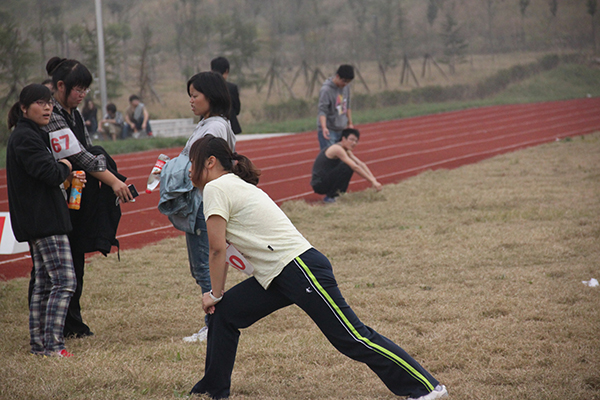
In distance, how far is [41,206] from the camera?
3734mm

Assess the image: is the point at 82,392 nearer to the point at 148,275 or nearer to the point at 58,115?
the point at 58,115

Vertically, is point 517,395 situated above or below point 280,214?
below

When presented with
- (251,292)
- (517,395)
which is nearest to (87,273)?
(251,292)

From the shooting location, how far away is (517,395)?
3.12 metres

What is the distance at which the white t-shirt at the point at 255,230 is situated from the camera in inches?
114

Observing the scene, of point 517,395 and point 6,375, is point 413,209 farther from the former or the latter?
point 6,375

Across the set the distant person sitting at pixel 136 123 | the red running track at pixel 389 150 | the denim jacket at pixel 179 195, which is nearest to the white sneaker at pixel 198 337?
the denim jacket at pixel 179 195

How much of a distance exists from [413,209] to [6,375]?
18.9 feet

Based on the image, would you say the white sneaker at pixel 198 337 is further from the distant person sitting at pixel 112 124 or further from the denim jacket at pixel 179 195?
the distant person sitting at pixel 112 124

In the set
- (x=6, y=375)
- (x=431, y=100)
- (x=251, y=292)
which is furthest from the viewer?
(x=431, y=100)

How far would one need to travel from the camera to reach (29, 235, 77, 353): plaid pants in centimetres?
383

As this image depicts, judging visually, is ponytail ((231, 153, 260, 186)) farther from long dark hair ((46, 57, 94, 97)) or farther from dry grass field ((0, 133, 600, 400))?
long dark hair ((46, 57, 94, 97))

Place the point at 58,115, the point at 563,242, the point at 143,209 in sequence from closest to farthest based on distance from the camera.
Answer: the point at 58,115, the point at 563,242, the point at 143,209

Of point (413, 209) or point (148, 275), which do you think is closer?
point (148, 275)
